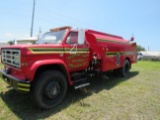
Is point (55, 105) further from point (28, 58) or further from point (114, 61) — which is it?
point (114, 61)

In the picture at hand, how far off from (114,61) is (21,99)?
4.14m

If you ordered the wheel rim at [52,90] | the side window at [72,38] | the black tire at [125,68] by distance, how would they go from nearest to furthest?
the wheel rim at [52,90] < the side window at [72,38] < the black tire at [125,68]

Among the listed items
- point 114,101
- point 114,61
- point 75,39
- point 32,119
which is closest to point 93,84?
point 114,61

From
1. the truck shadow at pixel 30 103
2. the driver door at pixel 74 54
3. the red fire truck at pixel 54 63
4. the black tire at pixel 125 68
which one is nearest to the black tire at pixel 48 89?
the red fire truck at pixel 54 63

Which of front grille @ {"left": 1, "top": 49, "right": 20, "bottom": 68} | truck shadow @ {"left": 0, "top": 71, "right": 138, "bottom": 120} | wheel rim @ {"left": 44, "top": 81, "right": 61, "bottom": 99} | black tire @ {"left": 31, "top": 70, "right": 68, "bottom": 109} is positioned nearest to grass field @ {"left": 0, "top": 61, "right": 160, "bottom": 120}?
truck shadow @ {"left": 0, "top": 71, "right": 138, "bottom": 120}

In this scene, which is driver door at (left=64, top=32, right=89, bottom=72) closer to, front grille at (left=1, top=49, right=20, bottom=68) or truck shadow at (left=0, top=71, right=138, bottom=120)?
truck shadow at (left=0, top=71, right=138, bottom=120)

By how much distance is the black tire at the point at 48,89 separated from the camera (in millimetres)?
3900

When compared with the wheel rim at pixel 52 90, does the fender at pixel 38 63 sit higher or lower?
higher

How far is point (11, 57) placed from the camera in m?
4.18

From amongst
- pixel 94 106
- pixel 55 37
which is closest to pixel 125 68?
pixel 94 106

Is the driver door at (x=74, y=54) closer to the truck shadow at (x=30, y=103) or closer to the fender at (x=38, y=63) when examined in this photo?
the fender at (x=38, y=63)

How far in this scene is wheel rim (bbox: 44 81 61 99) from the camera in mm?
4105

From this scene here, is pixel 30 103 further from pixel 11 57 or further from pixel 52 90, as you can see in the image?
pixel 11 57

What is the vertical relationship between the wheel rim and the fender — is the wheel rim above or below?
below
